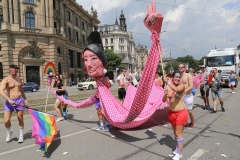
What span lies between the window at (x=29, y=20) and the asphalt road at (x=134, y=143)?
26.2 m

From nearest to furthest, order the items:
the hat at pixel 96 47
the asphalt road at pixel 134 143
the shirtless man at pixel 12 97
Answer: the asphalt road at pixel 134 143
the shirtless man at pixel 12 97
the hat at pixel 96 47

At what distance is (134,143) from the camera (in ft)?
14.5

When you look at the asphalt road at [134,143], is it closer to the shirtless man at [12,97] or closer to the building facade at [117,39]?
the shirtless man at [12,97]

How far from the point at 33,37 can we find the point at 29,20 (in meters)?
2.76

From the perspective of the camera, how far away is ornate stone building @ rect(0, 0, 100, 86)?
86.4 feet

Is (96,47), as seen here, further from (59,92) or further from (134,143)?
(134,143)

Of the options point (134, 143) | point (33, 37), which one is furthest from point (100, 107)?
point (33, 37)

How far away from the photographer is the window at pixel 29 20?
28359mm

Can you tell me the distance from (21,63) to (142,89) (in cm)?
2785

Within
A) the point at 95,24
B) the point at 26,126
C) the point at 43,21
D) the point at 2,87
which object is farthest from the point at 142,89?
the point at 95,24

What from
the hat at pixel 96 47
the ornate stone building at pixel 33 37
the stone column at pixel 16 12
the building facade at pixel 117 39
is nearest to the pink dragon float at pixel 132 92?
the hat at pixel 96 47

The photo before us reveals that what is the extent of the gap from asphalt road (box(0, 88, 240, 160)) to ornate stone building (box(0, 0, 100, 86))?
24.0 m

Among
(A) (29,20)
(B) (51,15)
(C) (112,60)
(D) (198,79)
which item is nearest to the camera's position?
(D) (198,79)

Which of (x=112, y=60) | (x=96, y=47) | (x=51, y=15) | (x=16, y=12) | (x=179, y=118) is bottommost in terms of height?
(x=179, y=118)
